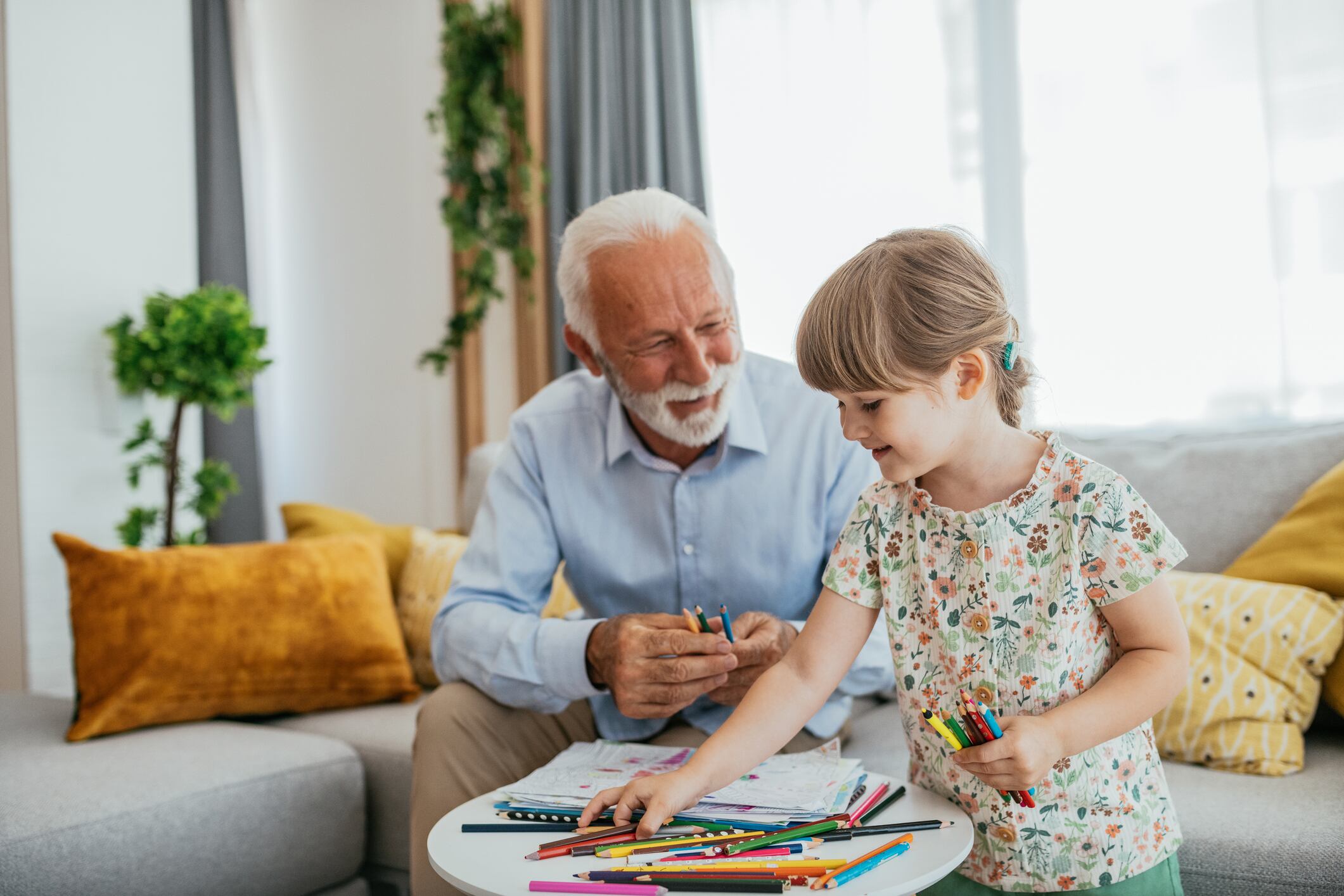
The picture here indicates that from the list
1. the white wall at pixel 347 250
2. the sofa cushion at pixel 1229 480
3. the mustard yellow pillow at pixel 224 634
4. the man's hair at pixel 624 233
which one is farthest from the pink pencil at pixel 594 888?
the white wall at pixel 347 250

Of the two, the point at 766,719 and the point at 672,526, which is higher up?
the point at 672,526

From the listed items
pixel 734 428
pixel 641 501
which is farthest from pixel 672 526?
pixel 734 428

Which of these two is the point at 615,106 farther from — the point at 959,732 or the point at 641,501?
the point at 959,732

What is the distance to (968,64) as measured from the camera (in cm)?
265

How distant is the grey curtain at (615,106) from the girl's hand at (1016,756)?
7.57 ft

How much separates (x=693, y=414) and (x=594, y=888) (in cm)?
78

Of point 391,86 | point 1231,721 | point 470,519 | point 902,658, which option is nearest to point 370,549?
point 470,519

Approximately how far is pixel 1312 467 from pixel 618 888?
148 centimetres

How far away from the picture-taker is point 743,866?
34.7 inches

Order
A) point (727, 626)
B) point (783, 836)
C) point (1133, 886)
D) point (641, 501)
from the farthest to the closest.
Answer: point (641, 501) → point (727, 626) → point (1133, 886) → point (783, 836)

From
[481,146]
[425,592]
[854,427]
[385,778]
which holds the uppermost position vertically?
[481,146]

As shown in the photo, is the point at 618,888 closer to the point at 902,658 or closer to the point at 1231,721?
the point at 902,658

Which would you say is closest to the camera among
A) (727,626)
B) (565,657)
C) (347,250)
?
(727,626)

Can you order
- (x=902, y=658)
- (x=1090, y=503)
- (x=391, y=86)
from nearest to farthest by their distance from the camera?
(x=1090, y=503), (x=902, y=658), (x=391, y=86)
